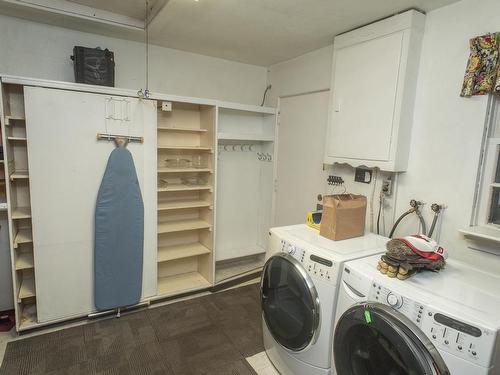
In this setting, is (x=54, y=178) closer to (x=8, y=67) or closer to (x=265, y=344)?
(x=8, y=67)

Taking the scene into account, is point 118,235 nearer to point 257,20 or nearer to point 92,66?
point 92,66

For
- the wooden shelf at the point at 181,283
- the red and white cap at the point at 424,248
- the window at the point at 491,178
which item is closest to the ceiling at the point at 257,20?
the window at the point at 491,178

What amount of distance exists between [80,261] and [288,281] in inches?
66.2

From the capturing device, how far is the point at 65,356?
2047 mm

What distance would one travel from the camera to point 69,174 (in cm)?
224

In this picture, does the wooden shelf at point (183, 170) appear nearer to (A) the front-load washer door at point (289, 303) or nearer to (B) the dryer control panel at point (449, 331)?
(A) the front-load washer door at point (289, 303)

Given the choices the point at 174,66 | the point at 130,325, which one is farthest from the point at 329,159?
the point at 130,325

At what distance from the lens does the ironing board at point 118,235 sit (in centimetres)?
235

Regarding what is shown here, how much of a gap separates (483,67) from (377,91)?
590 mm

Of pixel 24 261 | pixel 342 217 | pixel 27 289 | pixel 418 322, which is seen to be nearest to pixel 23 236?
pixel 24 261

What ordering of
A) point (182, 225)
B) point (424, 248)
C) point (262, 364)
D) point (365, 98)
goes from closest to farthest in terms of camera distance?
1. point (424, 248)
2. point (262, 364)
3. point (365, 98)
4. point (182, 225)

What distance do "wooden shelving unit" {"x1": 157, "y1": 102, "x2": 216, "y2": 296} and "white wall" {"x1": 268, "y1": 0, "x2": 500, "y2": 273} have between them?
1.73m

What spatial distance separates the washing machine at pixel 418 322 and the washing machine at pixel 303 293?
3.3 inches

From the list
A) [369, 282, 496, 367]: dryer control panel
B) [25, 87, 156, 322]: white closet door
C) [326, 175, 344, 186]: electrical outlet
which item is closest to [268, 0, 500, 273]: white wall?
[326, 175, 344, 186]: electrical outlet
